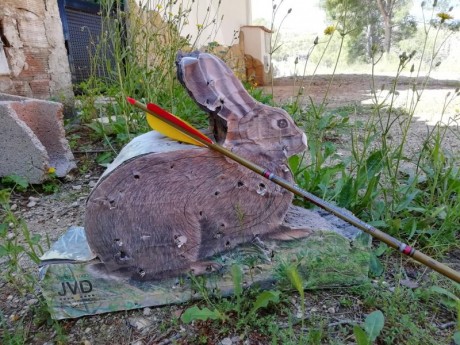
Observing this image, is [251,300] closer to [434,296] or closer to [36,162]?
[434,296]

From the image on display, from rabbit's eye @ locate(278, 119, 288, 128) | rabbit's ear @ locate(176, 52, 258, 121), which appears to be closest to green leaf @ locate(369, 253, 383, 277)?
rabbit's eye @ locate(278, 119, 288, 128)

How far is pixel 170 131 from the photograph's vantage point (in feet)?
4.13

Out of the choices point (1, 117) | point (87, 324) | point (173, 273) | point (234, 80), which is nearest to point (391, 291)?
point (173, 273)

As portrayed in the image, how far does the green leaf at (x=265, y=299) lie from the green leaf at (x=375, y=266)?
513mm

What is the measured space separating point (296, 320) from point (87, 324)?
2.43 feet

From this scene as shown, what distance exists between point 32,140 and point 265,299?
6.29ft

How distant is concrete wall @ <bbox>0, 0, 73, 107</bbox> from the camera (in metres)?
3.02

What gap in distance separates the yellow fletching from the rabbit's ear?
0.13m

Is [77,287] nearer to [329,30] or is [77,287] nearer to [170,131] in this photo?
[170,131]

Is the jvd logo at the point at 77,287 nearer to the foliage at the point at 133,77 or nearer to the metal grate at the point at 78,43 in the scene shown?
the foliage at the point at 133,77

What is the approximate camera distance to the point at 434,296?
138 cm

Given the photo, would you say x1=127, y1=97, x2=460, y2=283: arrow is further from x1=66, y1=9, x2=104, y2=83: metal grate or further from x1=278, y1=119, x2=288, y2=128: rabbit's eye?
x1=66, y1=9, x2=104, y2=83: metal grate

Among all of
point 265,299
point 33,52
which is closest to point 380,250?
point 265,299

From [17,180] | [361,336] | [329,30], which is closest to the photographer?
[361,336]
